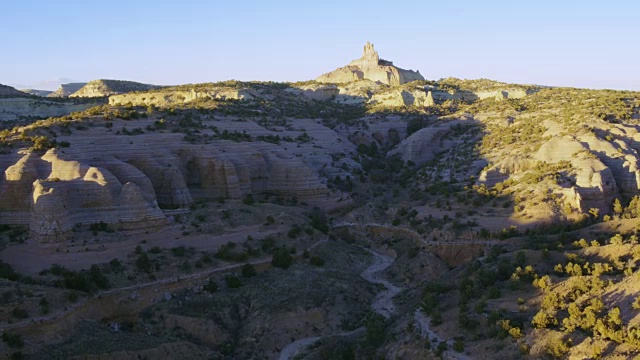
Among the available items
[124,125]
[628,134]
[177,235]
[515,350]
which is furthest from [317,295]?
[628,134]

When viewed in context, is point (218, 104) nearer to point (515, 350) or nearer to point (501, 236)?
point (501, 236)

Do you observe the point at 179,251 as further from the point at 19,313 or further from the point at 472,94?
the point at 472,94

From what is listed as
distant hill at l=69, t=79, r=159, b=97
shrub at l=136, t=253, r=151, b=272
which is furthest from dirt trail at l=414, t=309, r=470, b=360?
distant hill at l=69, t=79, r=159, b=97

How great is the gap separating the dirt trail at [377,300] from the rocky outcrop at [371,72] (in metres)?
72.4

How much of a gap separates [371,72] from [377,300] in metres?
84.1

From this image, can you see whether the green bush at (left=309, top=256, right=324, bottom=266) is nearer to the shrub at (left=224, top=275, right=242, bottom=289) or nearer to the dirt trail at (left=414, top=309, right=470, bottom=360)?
the shrub at (left=224, top=275, right=242, bottom=289)

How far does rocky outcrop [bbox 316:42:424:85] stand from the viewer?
108 meters

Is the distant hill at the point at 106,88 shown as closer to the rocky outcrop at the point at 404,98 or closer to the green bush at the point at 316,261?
the rocky outcrop at the point at 404,98

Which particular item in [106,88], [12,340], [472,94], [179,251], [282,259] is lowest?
[12,340]

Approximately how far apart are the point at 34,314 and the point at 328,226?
2219cm

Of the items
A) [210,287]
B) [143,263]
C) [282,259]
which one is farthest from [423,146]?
[143,263]

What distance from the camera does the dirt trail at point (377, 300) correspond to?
2595 centimetres

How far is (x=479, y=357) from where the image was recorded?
1947 cm

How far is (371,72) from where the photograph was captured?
11056 cm
